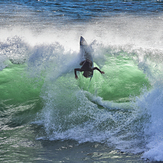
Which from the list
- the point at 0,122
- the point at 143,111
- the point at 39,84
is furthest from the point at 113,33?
the point at 0,122

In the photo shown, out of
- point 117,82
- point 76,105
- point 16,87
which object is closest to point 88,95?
point 76,105

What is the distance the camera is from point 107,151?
294 centimetres

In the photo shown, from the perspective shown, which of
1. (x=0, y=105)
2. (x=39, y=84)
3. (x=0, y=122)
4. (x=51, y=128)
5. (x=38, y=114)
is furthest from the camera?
(x=39, y=84)

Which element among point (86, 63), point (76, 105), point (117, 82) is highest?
point (86, 63)

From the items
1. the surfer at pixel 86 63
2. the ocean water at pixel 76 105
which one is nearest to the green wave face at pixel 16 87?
the ocean water at pixel 76 105

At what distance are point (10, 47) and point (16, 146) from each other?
435cm

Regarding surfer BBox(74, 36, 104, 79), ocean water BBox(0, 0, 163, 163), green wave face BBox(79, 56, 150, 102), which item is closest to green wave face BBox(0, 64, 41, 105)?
ocean water BBox(0, 0, 163, 163)

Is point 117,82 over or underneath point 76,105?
over

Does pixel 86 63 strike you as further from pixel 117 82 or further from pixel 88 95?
pixel 117 82

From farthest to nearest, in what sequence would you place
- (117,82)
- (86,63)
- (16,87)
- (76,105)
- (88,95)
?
(117,82) → (16,87) → (88,95) → (76,105) → (86,63)

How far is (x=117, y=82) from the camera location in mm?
5422

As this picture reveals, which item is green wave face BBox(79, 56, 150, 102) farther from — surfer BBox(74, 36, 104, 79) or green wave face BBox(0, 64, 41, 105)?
green wave face BBox(0, 64, 41, 105)

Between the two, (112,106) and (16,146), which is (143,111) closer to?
(112,106)

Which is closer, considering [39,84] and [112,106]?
[112,106]
